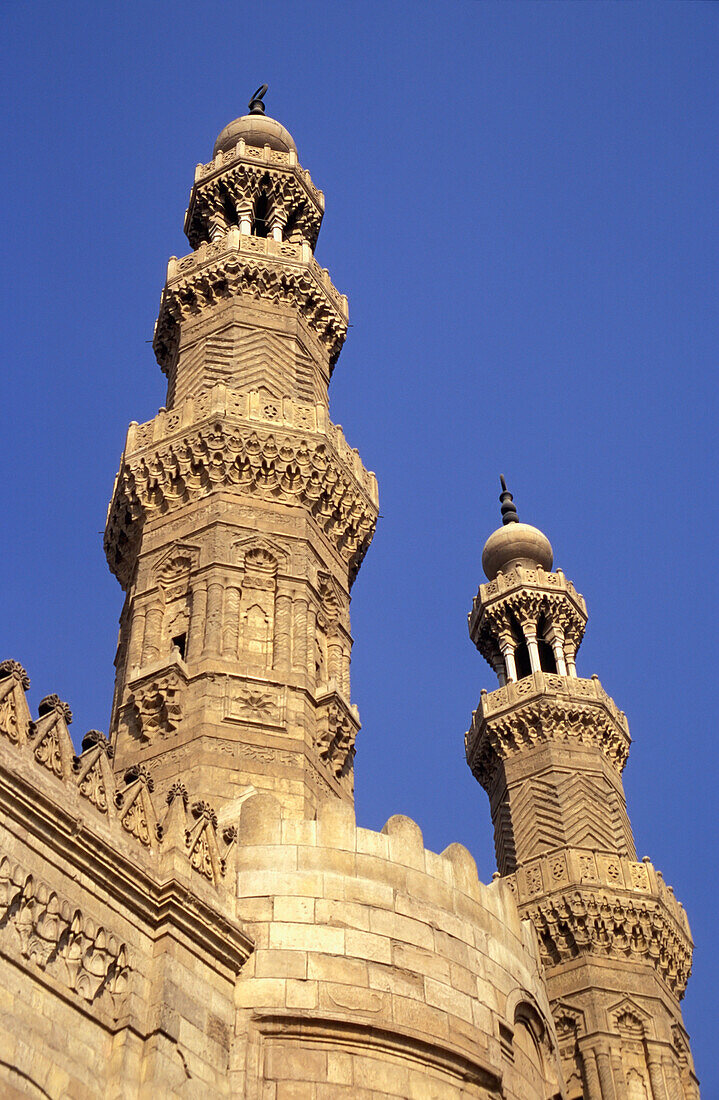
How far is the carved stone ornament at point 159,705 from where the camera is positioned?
663 inches

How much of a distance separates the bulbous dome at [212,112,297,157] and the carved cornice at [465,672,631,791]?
12.2 meters

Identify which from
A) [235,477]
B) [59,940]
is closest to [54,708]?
[59,940]

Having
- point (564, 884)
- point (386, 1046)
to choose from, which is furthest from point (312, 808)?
point (564, 884)

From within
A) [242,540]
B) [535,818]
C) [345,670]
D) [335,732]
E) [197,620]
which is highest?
[535,818]

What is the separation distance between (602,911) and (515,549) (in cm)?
1146

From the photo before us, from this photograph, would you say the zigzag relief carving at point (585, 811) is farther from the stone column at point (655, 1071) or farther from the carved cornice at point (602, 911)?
the stone column at point (655, 1071)

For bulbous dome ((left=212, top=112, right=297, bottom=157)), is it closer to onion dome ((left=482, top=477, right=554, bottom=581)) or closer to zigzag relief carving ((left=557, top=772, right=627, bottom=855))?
onion dome ((left=482, top=477, right=554, bottom=581))

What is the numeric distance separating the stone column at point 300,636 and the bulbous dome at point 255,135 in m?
12.1

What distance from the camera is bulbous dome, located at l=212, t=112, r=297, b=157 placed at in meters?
27.1

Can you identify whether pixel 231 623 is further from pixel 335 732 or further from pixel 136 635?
pixel 335 732

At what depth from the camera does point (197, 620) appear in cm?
1773

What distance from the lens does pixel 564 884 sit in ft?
84.3

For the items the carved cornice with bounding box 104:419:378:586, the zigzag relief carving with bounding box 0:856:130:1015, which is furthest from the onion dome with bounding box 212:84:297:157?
the zigzag relief carving with bounding box 0:856:130:1015

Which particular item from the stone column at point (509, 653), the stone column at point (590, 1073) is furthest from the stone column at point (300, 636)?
the stone column at point (509, 653)
